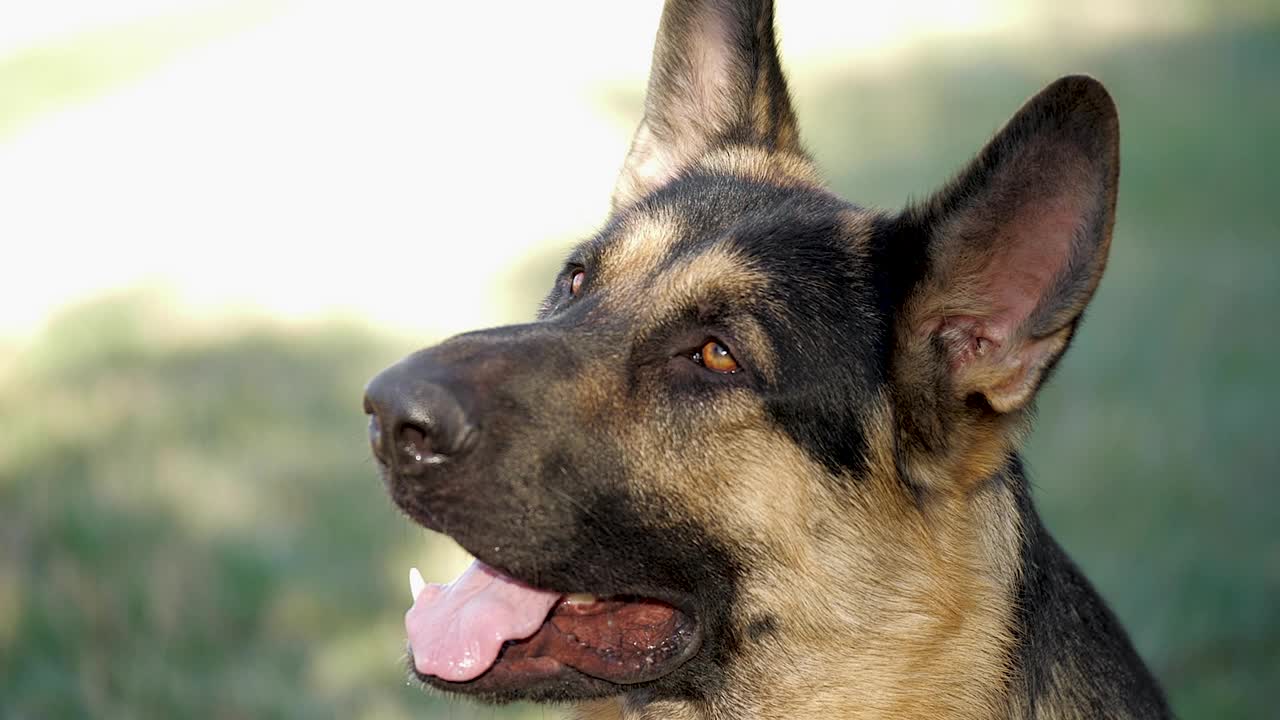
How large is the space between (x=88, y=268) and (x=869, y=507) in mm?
8574

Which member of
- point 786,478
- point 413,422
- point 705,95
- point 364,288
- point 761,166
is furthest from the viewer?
point 364,288

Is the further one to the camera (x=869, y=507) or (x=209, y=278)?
(x=209, y=278)

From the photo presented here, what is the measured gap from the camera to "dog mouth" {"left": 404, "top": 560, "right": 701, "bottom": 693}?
4055 mm

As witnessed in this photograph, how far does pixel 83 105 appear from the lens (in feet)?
49.8

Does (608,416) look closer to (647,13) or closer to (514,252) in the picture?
(514,252)

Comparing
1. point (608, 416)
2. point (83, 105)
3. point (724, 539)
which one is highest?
point (608, 416)

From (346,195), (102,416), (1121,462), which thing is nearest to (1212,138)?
(1121,462)

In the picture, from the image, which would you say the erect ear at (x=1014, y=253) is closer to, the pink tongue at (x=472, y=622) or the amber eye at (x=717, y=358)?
the amber eye at (x=717, y=358)

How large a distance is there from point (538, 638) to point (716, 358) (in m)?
0.93

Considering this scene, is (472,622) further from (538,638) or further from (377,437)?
(377,437)

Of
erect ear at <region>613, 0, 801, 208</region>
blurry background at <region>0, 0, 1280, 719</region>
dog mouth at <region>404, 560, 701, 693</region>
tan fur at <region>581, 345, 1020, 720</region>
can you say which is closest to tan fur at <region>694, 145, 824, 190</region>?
erect ear at <region>613, 0, 801, 208</region>

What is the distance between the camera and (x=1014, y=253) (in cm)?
403

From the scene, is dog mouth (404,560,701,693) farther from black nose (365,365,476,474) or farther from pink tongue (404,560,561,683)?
black nose (365,365,476,474)

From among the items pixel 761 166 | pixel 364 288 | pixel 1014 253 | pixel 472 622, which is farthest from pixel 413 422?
pixel 364 288
